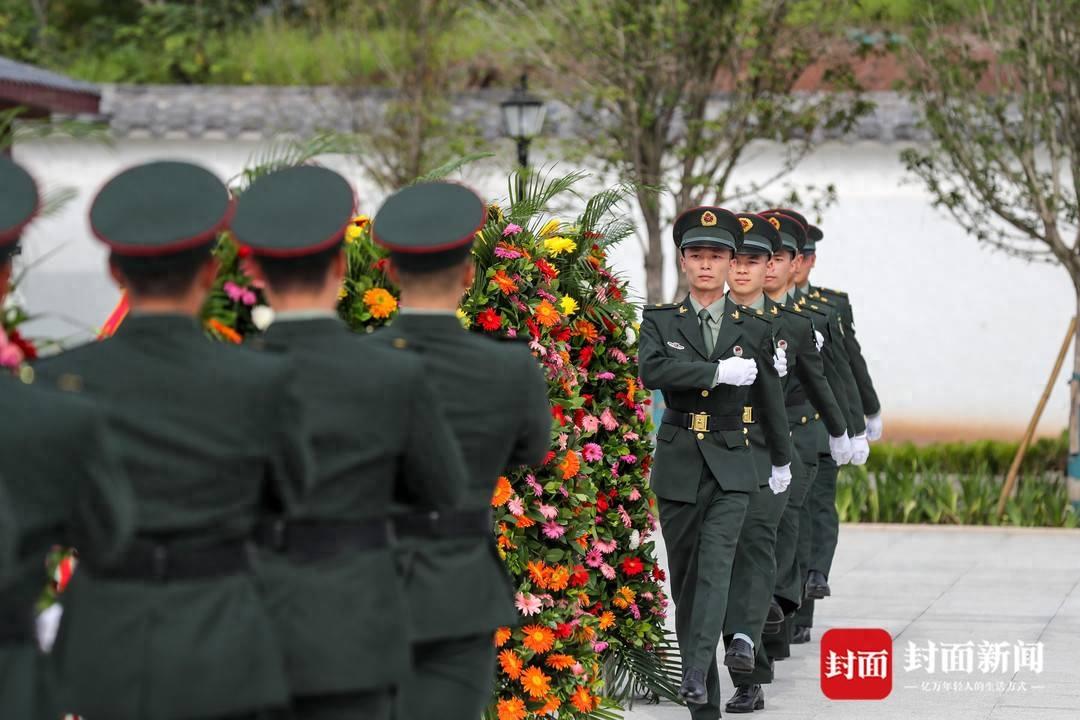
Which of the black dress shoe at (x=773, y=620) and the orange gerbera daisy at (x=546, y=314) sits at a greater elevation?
the orange gerbera daisy at (x=546, y=314)

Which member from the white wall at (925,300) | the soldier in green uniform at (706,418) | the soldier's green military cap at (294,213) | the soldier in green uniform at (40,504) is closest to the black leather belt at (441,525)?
the soldier's green military cap at (294,213)

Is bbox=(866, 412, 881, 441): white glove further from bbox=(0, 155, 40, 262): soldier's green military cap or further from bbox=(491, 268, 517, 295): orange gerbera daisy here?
bbox=(0, 155, 40, 262): soldier's green military cap

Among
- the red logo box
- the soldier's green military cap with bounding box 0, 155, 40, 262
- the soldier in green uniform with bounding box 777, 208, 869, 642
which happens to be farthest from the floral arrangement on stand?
the soldier's green military cap with bounding box 0, 155, 40, 262

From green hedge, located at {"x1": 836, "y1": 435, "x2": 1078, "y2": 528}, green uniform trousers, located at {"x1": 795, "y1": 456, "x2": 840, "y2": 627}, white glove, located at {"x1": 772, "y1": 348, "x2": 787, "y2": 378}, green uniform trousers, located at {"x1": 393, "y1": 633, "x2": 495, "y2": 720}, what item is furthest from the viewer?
green hedge, located at {"x1": 836, "y1": 435, "x2": 1078, "y2": 528}

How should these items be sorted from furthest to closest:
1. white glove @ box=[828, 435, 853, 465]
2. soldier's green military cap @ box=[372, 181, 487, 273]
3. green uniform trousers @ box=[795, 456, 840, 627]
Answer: green uniform trousers @ box=[795, 456, 840, 627]
white glove @ box=[828, 435, 853, 465]
soldier's green military cap @ box=[372, 181, 487, 273]

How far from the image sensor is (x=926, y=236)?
17.1 m

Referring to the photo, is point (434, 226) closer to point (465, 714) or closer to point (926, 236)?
point (465, 714)

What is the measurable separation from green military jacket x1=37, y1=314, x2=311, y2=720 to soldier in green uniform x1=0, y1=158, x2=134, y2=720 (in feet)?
0.49

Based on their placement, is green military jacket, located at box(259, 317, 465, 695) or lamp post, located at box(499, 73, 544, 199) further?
lamp post, located at box(499, 73, 544, 199)

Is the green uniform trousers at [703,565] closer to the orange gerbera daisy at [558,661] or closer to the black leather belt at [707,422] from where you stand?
the black leather belt at [707,422]

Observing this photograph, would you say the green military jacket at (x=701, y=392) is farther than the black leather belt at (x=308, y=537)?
Yes

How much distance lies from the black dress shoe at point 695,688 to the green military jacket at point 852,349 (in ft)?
11.1

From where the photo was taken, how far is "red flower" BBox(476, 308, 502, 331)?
20.1 feet

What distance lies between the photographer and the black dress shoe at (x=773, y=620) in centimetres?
761
